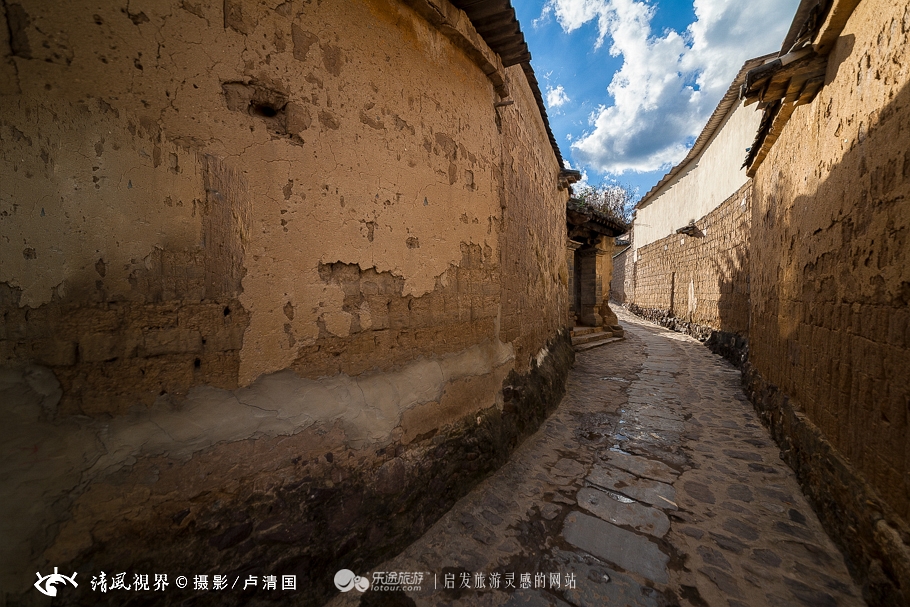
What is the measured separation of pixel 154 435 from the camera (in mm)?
1591

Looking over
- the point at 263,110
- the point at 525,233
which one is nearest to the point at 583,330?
the point at 525,233

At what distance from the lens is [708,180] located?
11.9 meters

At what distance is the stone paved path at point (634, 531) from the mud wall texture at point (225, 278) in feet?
1.43

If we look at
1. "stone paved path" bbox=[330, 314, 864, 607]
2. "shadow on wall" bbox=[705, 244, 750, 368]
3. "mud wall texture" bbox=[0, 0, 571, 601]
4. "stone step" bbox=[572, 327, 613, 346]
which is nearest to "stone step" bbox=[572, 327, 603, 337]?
"stone step" bbox=[572, 327, 613, 346]

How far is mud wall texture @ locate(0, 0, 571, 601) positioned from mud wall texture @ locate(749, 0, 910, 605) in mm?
2499

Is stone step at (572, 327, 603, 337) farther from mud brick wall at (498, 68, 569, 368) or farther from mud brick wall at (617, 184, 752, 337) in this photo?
mud brick wall at (498, 68, 569, 368)

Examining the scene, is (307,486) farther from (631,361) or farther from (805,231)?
(631,361)

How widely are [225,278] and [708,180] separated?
1492 cm

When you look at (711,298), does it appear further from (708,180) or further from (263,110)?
(263,110)

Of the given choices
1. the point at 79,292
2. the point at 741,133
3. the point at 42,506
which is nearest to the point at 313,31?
the point at 79,292

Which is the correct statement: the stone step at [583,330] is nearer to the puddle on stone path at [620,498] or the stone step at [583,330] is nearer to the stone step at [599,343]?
the stone step at [599,343]

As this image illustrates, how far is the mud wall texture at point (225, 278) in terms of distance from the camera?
1.42 meters

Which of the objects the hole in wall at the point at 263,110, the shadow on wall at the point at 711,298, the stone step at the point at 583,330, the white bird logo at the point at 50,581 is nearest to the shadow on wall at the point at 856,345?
the hole in wall at the point at 263,110

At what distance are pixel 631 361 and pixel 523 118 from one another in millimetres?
5955
